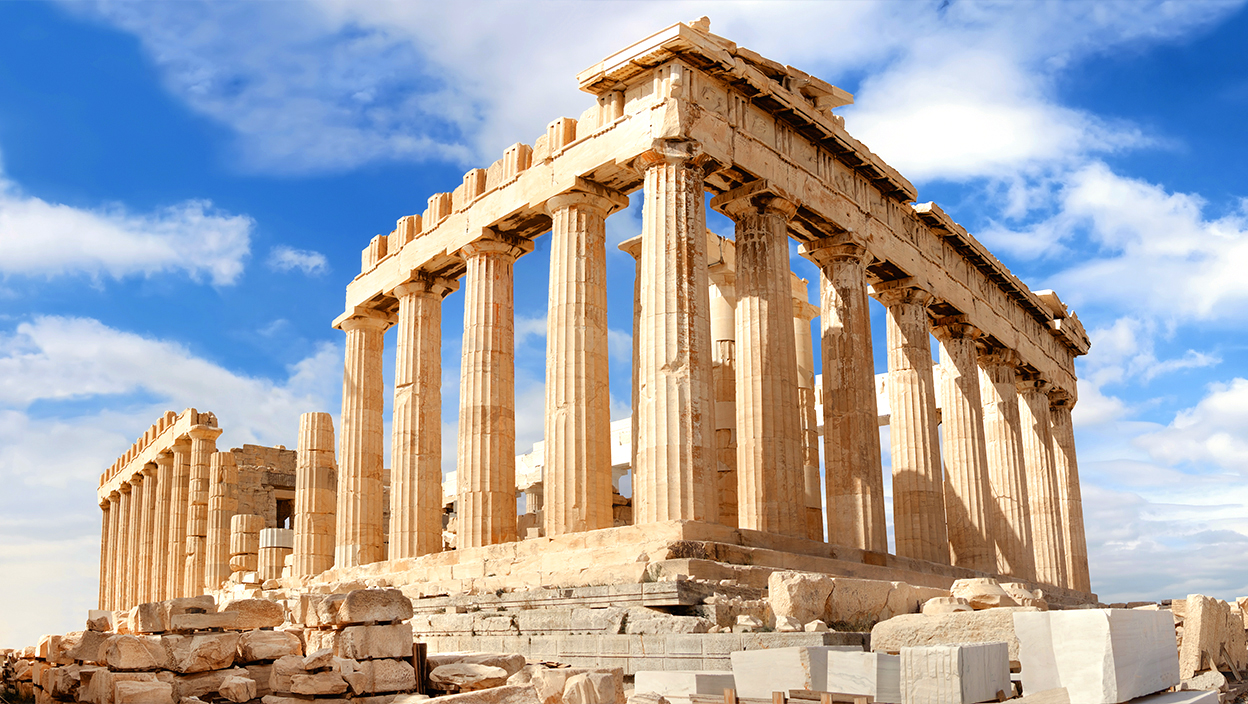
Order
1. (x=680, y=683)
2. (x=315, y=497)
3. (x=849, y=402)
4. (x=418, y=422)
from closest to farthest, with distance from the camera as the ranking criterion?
(x=680, y=683), (x=849, y=402), (x=418, y=422), (x=315, y=497)

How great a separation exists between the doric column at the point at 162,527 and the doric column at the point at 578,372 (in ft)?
86.9

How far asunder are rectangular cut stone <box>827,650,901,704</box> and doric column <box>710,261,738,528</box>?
13575 millimetres

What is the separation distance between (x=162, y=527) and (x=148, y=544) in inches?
90.4

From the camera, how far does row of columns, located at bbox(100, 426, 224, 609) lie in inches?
1603

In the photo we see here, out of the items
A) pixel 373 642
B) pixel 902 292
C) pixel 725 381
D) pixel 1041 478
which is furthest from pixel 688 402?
pixel 1041 478

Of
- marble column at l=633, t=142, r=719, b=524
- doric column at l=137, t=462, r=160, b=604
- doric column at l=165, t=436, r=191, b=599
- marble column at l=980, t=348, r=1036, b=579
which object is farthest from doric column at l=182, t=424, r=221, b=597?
marble column at l=980, t=348, r=1036, b=579

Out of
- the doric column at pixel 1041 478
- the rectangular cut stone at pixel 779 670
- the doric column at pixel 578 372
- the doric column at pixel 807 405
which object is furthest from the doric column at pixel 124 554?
the rectangular cut stone at pixel 779 670

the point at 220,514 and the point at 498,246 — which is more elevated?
the point at 498,246

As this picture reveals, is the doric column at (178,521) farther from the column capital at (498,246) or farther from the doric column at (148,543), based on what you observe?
the column capital at (498,246)

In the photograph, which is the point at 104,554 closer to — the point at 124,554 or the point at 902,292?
the point at 124,554

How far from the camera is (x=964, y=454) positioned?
1198 inches

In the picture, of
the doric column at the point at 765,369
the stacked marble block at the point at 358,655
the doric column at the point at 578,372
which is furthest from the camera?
the doric column at the point at 765,369

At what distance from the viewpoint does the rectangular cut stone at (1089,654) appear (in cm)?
974

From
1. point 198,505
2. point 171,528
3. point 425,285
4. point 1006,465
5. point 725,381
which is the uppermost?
point 425,285
